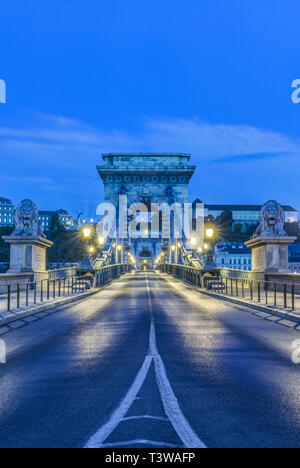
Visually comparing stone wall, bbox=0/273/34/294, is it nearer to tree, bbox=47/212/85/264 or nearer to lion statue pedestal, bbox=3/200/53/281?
lion statue pedestal, bbox=3/200/53/281

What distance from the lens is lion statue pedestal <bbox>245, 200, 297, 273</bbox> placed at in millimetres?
26703

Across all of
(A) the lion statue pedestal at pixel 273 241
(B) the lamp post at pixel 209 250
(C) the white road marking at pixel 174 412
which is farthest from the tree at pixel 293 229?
(C) the white road marking at pixel 174 412

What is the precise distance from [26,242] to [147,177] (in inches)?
2886

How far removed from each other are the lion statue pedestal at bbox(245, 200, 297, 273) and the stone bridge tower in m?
69.8

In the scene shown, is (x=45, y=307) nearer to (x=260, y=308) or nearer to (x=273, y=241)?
(x=260, y=308)

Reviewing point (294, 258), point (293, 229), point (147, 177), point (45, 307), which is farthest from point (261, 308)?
point (293, 229)

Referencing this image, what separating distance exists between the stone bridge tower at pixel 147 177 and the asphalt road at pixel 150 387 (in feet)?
281

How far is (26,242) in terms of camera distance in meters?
27.0

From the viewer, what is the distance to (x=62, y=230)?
11944 cm

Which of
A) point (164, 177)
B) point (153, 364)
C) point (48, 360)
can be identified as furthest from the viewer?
point (164, 177)

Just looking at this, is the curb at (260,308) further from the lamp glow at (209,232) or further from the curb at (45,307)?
the curb at (45,307)

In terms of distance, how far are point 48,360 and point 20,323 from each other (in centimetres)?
534
